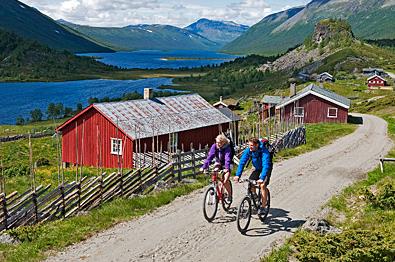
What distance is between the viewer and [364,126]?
161 ft

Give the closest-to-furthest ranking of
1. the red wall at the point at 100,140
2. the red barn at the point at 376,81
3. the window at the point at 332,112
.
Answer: the red wall at the point at 100,140, the window at the point at 332,112, the red barn at the point at 376,81

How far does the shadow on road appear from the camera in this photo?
40.8 ft

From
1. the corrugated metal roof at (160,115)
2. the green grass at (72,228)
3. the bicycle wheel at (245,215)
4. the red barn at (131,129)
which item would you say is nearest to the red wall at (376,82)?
the corrugated metal roof at (160,115)

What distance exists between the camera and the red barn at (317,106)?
183 feet

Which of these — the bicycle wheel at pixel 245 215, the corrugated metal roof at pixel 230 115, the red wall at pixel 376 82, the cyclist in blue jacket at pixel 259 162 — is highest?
the red wall at pixel 376 82

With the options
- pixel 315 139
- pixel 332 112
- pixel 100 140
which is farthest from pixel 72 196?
pixel 332 112

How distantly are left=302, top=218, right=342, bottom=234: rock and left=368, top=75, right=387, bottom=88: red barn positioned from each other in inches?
3979

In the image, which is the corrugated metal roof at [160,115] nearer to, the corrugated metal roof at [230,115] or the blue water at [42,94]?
the corrugated metal roof at [230,115]

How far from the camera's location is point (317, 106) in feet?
186

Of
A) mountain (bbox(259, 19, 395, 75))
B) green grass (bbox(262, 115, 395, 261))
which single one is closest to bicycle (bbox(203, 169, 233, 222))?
green grass (bbox(262, 115, 395, 261))

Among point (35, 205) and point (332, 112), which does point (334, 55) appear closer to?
point (332, 112)

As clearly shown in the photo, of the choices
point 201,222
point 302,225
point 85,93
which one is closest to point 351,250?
point 302,225

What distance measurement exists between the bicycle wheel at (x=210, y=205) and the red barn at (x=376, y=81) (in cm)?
10159

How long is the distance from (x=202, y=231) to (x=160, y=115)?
23297mm
